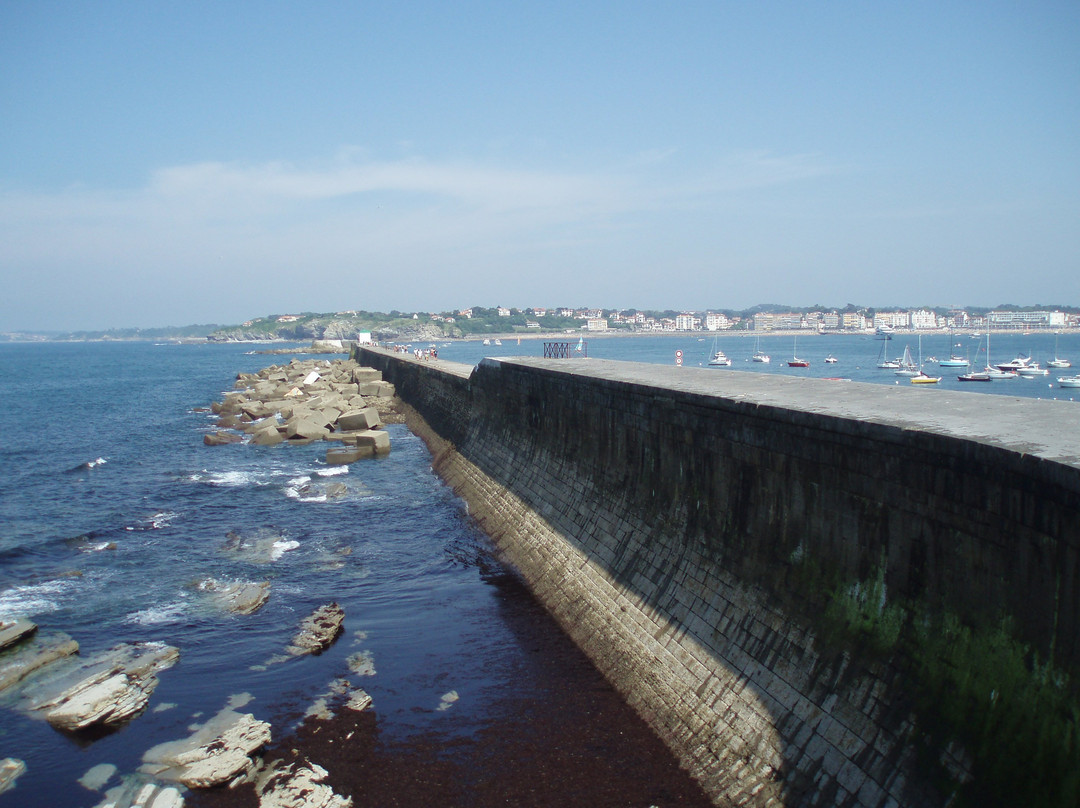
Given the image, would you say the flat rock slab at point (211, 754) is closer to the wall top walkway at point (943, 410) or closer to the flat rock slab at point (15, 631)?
the flat rock slab at point (15, 631)

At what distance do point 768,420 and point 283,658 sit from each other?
31.2ft

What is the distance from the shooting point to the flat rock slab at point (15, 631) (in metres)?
13.8

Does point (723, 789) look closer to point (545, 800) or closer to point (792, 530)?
point (545, 800)

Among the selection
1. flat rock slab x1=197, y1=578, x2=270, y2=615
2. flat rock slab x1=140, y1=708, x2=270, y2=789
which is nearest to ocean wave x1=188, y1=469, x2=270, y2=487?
flat rock slab x1=197, y1=578, x2=270, y2=615

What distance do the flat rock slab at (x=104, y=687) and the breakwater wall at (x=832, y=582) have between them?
7.54 m

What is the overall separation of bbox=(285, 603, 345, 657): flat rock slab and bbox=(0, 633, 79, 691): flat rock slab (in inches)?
156

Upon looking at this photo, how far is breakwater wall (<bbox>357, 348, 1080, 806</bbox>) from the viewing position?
6.98 m

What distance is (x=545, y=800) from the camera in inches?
376

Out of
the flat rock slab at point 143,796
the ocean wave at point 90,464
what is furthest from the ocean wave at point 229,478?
the flat rock slab at point 143,796

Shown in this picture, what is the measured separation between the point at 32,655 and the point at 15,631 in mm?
921

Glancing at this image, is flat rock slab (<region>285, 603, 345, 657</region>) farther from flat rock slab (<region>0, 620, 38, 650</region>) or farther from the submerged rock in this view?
flat rock slab (<region>0, 620, 38, 650</region>)

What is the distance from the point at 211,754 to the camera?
10.2 meters

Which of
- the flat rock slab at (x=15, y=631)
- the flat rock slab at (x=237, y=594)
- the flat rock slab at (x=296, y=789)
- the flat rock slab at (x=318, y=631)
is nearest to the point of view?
the flat rock slab at (x=296, y=789)

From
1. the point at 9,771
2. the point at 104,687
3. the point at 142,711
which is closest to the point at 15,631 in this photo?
the point at 104,687
